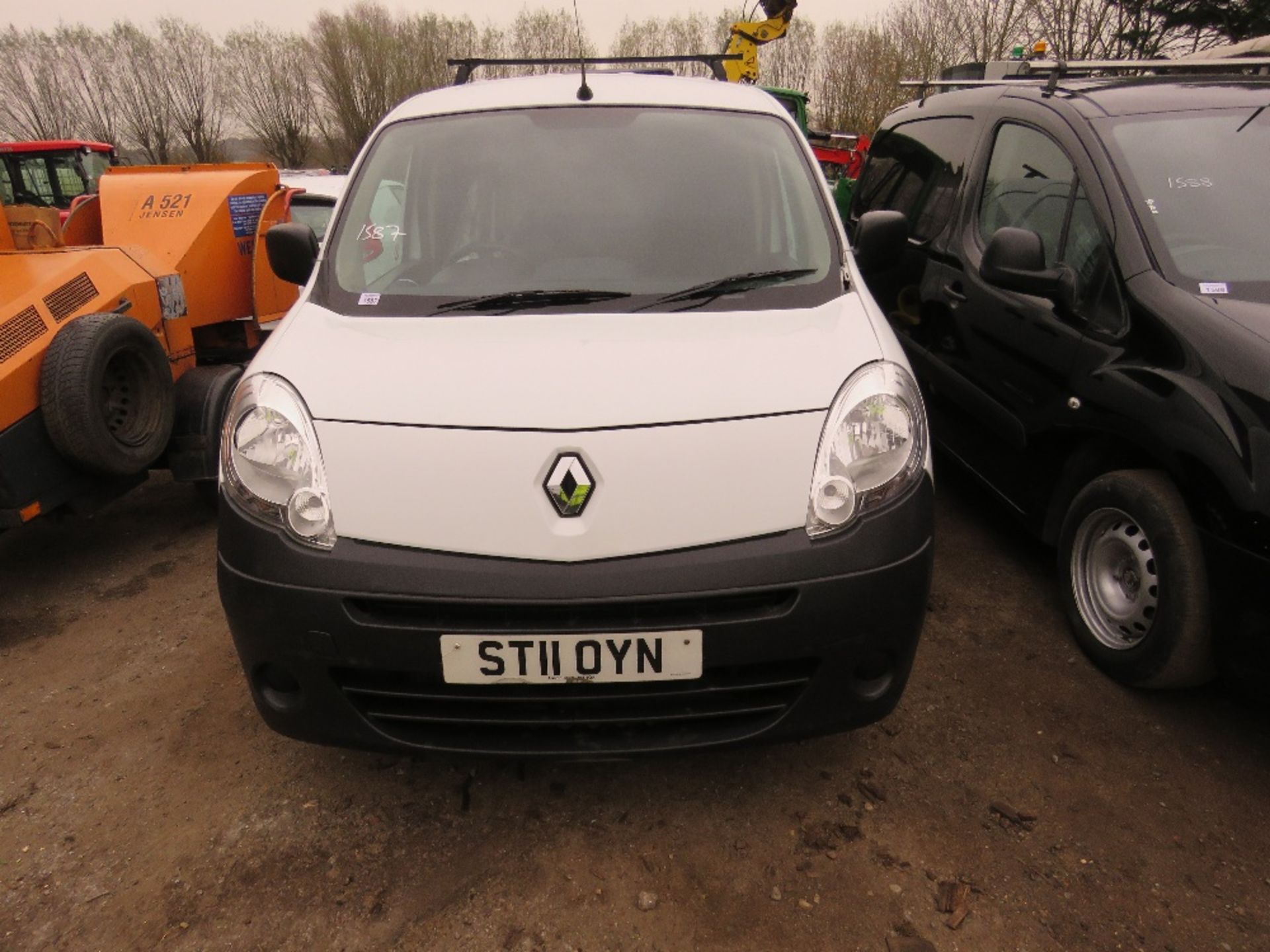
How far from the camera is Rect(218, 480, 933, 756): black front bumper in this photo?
1809 millimetres

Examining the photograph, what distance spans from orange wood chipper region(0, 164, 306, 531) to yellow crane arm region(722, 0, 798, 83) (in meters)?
7.82

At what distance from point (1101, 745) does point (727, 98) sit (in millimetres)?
2400

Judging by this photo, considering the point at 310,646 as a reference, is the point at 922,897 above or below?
below

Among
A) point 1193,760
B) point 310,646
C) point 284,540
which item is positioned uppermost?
point 284,540

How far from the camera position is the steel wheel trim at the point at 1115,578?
8.73ft

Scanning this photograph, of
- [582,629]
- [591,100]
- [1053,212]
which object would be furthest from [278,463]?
[1053,212]

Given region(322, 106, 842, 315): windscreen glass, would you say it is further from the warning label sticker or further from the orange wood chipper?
the warning label sticker

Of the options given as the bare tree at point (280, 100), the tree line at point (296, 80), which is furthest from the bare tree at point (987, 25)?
the bare tree at point (280, 100)

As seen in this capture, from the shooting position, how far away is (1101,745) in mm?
2520

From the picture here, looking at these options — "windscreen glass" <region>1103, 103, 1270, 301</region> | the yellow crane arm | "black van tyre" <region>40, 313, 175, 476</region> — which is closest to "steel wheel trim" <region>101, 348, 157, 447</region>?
"black van tyre" <region>40, 313, 175, 476</region>

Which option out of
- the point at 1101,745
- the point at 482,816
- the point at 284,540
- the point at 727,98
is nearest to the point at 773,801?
the point at 482,816

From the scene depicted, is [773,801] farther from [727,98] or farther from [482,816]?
[727,98]

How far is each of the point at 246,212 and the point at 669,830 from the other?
4.26 metres

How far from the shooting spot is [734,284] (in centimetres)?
245
